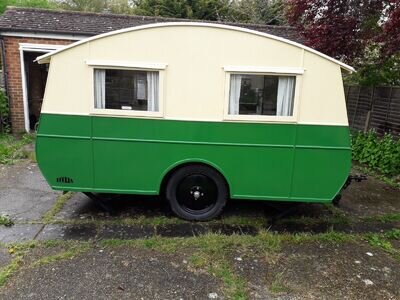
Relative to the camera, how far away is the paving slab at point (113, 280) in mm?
3145

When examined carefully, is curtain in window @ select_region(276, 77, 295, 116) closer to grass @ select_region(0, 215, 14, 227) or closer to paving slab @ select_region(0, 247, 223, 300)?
paving slab @ select_region(0, 247, 223, 300)

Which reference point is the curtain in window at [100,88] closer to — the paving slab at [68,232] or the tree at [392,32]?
the paving slab at [68,232]

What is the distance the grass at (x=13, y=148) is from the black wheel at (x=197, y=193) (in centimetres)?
451

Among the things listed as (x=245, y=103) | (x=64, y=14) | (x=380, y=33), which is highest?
(x=64, y=14)

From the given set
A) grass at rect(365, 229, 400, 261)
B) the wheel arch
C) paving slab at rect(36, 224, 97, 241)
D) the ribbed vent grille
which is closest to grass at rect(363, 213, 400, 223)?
grass at rect(365, 229, 400, 261)

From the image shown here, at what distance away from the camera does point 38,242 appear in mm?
4016

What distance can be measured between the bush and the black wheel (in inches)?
176

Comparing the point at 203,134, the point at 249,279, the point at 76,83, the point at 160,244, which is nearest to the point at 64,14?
the point at 76,83

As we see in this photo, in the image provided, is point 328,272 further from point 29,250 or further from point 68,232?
point 29,250

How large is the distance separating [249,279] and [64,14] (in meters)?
9.72

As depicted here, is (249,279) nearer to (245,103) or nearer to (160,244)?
(160,244)

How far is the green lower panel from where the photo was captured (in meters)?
4.33

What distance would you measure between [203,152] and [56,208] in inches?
92.8

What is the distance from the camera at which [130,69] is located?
425 cm
